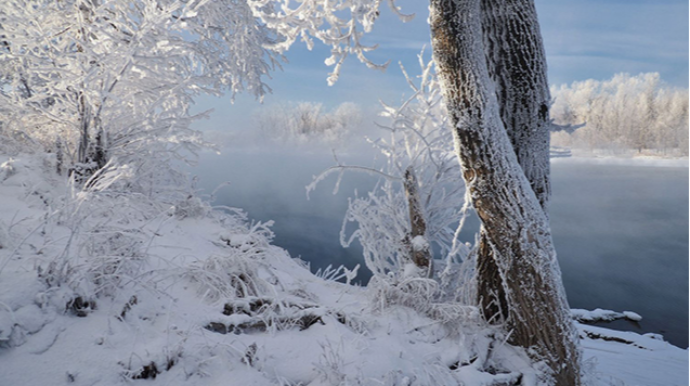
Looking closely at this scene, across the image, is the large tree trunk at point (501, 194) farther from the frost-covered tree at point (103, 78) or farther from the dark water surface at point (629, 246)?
the dark water surface at point (629, 246)

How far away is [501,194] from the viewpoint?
259 centimetres

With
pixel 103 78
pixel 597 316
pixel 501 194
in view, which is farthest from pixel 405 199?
pixel 597 316

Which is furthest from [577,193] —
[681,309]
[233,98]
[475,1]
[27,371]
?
[27,371]

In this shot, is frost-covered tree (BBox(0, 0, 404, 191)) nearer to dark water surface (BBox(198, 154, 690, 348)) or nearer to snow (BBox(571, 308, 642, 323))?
dark water surface (BBox(198, 154, 690, 348))

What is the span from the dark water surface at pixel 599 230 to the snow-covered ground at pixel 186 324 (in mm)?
2914

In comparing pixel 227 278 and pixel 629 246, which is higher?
pixel 227 278

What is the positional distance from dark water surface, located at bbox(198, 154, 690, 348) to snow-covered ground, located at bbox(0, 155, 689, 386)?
2914 millimetres

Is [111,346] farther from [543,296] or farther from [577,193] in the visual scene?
[577,193]

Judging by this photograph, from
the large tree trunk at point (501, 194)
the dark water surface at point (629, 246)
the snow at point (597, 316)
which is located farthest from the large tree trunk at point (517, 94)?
the dark water surface at point (629, 246)

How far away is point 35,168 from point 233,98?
4456mm

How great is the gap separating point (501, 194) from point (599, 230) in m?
25.0

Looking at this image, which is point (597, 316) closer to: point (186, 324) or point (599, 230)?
point (186, 324)

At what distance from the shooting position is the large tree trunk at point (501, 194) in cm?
254

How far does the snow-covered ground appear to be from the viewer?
1624 millimetres
